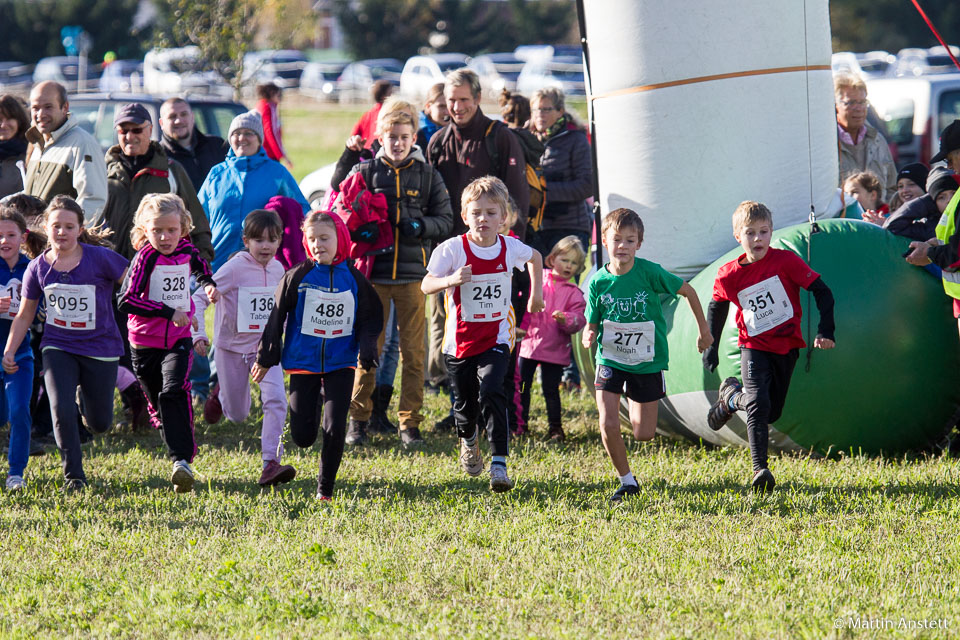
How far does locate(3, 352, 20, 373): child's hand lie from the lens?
661cm

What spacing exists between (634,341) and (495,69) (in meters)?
40.2

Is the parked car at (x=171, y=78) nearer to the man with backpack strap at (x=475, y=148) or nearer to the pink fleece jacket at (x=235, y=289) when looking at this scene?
the man with backpack strap at (x=475, y=148)

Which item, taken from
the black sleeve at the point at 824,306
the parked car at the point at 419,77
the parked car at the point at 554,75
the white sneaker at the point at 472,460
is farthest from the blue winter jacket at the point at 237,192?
the parked car at the point at 554,75

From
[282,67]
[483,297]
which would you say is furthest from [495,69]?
[483,297]

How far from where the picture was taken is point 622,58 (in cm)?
785

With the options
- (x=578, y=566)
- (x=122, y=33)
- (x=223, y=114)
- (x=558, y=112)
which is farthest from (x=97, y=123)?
(x=122, y=33)

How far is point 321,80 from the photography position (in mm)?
47500

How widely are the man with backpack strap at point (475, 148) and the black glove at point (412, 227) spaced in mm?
608

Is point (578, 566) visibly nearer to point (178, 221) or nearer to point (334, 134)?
point (178, 221)

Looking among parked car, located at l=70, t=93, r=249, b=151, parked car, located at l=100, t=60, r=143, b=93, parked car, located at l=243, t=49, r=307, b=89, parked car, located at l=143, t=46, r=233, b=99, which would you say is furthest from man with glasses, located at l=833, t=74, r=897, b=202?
parked car, located at l=243, t=49, r=307, b=89

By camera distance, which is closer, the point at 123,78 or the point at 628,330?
the point at 628,330

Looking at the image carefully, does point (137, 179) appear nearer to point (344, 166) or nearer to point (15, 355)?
point (344, 166)

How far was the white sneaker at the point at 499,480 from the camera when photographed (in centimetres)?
650

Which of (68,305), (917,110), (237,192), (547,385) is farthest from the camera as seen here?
(917,110)
